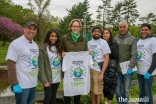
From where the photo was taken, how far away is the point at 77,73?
4117 millimetres

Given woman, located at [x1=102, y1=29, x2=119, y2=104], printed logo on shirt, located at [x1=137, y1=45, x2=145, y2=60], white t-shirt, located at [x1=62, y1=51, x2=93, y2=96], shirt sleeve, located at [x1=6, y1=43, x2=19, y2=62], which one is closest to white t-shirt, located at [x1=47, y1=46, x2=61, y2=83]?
white t-shirt, located at [x1=62, y1=51, x2=93, y2=96]

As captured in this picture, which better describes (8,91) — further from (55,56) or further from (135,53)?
(135,53)

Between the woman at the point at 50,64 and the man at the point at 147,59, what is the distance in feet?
6.42

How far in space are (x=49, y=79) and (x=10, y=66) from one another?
0.94m

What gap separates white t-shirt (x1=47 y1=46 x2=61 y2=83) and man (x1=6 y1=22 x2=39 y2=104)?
40 cm

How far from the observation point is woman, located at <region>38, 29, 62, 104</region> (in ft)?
11.8

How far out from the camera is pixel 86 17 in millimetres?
33719

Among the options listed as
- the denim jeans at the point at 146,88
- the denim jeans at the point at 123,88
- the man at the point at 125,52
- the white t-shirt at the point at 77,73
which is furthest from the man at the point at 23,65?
the denim jeans at the point at 146,88

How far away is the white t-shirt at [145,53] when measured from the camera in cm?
412

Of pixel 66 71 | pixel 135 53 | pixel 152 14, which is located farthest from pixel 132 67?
pixel 152 14

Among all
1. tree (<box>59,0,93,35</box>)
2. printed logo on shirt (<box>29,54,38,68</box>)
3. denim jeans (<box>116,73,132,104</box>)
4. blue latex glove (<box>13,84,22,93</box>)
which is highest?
tree (<box>59,0,93,35</box>)

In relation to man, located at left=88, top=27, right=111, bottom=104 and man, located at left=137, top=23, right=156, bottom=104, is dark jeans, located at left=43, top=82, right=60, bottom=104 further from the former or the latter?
man, located at left=137, top=23, right=156, bottom=104

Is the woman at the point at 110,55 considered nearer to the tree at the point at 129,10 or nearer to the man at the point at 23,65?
the man at the point at 23,65

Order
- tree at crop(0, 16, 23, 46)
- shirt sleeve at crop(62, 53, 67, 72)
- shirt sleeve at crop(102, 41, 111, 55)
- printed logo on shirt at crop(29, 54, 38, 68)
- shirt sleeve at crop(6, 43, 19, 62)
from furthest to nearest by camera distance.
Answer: tree at crop(0, 16, 23, 46)
shirt sleeve at crop(102, 41, 111, 55)
shirt sleeve at crop(62, 53, 67, 72)
printed logo on shirt at crop(29, 54, 38, 68)
shirt sleeve at crop(6, 43, 19, 62)
